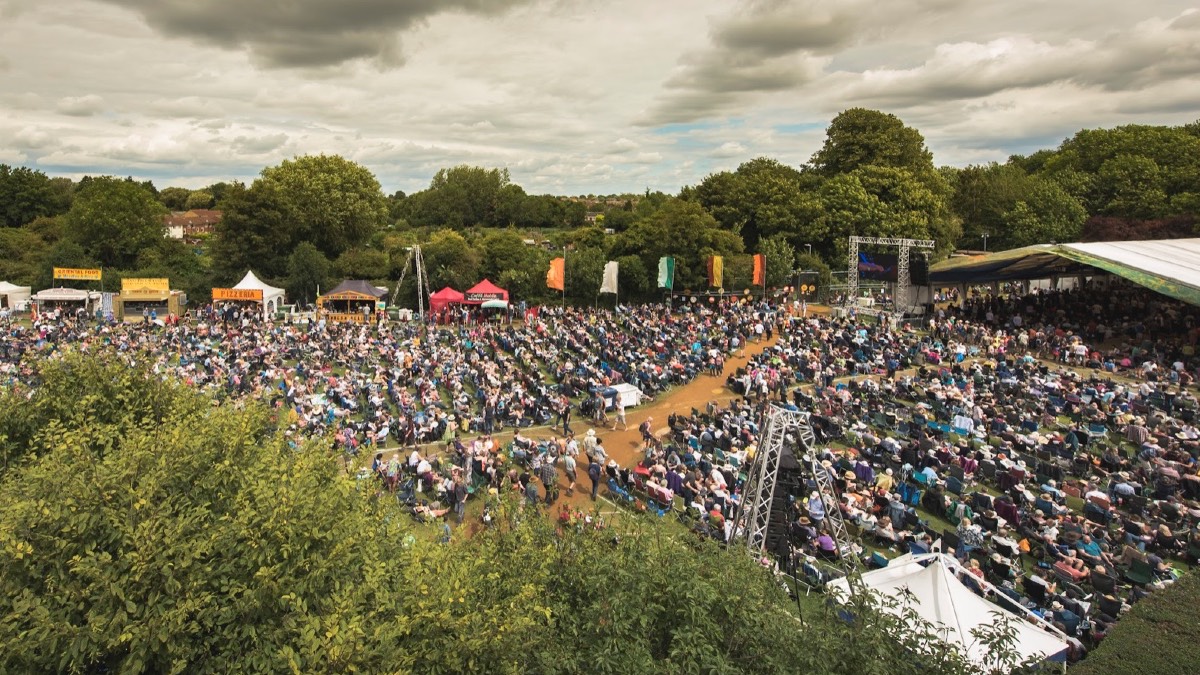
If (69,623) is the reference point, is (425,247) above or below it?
above

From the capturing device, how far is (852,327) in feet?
104

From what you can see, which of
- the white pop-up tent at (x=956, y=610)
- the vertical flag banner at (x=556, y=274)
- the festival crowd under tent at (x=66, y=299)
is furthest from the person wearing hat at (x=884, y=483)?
the festival crowd under tent at (x=66, y=299)

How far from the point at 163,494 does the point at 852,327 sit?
28.7 metres

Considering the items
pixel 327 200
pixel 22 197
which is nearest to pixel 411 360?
pixel 327 200

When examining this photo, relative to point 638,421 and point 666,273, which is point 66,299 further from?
point 638,421

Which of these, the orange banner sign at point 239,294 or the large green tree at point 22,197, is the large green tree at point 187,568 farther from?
the large green tree at point 22,197

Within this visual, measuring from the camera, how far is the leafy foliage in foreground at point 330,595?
6.50 meters

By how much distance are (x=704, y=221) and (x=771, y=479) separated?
109 ft

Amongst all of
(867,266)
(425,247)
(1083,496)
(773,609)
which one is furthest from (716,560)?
(425,247)

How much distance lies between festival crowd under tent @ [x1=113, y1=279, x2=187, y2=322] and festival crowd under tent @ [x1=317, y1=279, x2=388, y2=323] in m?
8.51

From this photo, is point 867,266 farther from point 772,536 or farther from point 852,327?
point 772,536

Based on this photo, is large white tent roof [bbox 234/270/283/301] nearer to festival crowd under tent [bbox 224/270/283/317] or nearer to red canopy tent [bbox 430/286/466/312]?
festival crowd under tent [bbox 224/270/283/317]

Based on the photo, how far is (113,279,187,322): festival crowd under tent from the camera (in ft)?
139

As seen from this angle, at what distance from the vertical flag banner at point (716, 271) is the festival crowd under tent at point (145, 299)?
99.3 feet
